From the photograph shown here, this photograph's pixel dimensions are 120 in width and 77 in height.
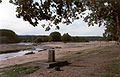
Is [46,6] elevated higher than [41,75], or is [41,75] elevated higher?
[46,6]

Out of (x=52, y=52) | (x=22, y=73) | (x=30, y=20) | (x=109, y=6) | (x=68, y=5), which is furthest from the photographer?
(x=52, y=52)

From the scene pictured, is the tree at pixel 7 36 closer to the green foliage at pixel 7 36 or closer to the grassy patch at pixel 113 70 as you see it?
the green foliage at pixel 7 36

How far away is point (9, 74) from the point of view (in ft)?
72.5

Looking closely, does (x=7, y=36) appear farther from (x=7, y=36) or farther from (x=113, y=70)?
(x=113, y=70)

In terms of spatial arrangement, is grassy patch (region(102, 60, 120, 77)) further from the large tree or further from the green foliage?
the green foliage

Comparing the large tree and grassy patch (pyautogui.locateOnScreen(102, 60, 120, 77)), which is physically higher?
the large tree

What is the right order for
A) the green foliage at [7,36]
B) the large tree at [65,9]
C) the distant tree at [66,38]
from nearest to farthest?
the large tree at [65,9] → the distant tree at [66,38] → the green foliage at [7,36]

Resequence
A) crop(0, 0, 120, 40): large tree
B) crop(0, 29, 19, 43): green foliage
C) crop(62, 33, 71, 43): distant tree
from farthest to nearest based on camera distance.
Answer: crop(0, 29, 19, 43): green foliage
crop(62, 33, 71, 43): distant tree
crop(0, 0, 120, 40): large tree

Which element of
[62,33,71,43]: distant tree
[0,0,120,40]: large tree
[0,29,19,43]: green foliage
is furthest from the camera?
[0,29,19,43]: green foliage

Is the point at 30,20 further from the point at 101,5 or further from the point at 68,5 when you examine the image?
the point at 101,5

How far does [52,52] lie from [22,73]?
3.70m

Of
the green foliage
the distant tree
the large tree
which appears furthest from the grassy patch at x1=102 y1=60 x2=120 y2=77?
the green foliage

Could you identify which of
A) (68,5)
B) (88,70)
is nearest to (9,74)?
(88,70)

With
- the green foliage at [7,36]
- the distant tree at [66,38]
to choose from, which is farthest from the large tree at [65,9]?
the green foliage at [7,36]
